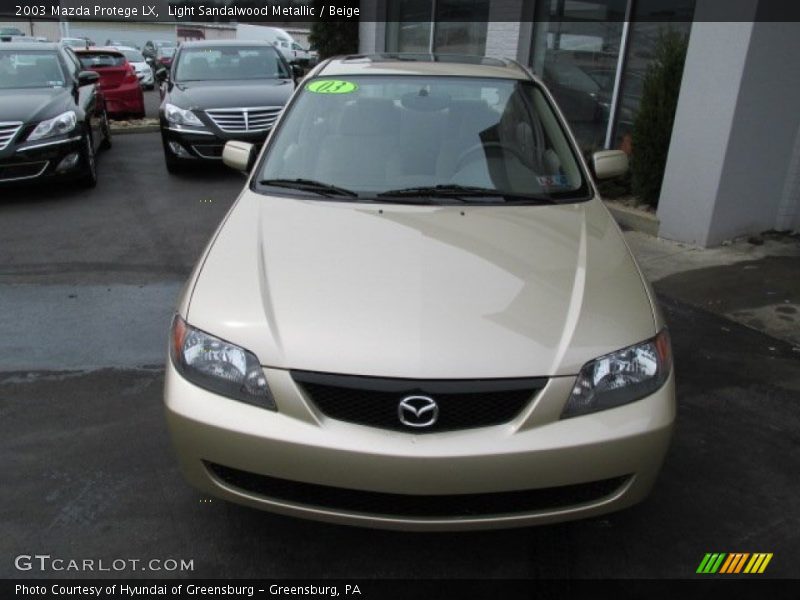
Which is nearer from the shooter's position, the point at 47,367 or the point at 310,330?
the point at 310,330

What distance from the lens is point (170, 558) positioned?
2.54 meters

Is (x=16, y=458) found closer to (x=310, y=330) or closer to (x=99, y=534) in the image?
(x=99, y=534)

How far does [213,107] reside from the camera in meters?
8.62

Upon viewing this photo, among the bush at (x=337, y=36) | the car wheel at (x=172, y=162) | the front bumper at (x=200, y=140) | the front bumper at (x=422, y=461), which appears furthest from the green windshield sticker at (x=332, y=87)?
the bush at (x=337, y=36)

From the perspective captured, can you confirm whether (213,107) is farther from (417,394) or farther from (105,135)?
(417,394)

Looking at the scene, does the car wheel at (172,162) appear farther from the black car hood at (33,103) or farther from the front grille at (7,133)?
the front grille at (7,133)

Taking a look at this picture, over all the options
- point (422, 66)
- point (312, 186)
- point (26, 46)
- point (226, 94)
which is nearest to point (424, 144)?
point (312, 186)

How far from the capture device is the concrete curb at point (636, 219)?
6590 mm

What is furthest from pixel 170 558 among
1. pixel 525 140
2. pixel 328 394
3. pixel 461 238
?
pixel 525 140

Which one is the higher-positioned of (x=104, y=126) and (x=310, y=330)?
(x=310, y=330)

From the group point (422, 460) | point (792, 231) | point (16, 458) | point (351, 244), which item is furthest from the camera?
point (792, 231)

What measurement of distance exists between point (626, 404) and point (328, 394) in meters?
0.98

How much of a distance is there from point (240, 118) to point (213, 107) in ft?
1.18

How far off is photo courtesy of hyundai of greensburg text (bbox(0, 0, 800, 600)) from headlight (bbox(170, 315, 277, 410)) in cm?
1
